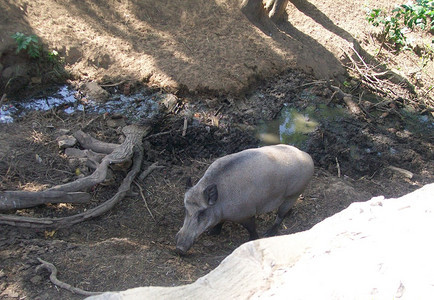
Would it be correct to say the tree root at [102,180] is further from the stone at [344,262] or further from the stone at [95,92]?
the stone at [344,262]

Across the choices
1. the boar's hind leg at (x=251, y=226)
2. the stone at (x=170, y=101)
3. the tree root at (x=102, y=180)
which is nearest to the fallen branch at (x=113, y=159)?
the tree root at (x=102, y=180)

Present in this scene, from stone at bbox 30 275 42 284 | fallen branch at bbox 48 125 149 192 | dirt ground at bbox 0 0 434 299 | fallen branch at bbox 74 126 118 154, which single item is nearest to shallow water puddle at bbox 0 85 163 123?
dirt ground at bbox 0 0 434 299

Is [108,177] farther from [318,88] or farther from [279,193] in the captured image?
[318,88]

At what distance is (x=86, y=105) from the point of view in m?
7.07

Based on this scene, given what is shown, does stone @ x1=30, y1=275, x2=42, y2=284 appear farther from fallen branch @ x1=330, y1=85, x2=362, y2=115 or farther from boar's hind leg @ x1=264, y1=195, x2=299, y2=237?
fallen branch @ x1=330, y1=85, x2=362, y2=115

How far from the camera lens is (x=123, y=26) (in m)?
8.76

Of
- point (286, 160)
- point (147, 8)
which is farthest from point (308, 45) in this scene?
point (286, 160)

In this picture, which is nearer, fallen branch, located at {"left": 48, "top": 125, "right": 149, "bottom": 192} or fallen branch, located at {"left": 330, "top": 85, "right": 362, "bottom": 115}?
fallen branch, located at {"left": 48, "top": 125, "right": 149, "bottom": 192}

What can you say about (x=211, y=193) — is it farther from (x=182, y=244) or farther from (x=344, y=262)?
(x=344, y=262)

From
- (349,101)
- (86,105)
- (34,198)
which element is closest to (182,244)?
(34,198)

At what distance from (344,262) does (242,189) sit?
2.90 m

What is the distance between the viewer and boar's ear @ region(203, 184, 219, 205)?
462cm

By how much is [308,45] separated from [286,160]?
236 inches

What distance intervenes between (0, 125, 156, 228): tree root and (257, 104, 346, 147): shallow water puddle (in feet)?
8.28
